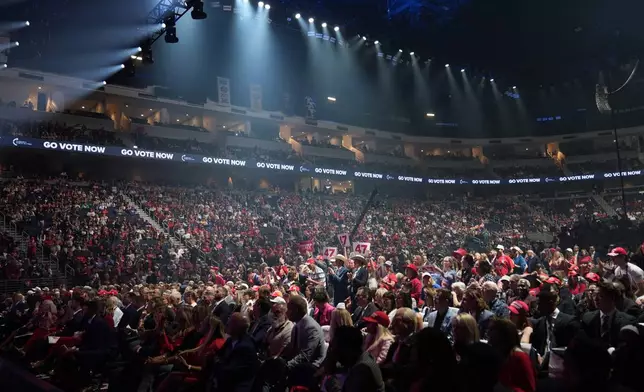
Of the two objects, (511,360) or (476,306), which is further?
(476,306)

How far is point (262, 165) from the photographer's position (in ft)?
114

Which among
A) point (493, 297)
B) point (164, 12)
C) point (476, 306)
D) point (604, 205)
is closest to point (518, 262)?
point (493, 297)

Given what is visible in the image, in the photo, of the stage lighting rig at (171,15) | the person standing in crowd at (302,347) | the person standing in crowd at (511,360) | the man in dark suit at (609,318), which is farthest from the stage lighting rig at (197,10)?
the person standing in crowd at (511,360)

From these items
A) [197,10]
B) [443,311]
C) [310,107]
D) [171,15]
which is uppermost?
[310,107]

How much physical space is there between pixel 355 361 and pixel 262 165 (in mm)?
31574

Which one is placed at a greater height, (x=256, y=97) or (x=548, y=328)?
(x=256, y=97)

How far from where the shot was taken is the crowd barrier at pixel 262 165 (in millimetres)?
25516

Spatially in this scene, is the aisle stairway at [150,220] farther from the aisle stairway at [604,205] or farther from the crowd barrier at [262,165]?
the aisle stairway at [604,205]

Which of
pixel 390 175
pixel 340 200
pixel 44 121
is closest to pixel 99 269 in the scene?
pixel 44 121

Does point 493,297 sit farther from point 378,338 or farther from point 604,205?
point 604,205

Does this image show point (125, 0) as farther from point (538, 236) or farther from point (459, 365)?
point (538, 236)

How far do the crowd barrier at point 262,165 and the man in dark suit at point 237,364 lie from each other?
15.0 meters

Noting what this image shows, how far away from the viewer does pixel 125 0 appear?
27250 millimetres

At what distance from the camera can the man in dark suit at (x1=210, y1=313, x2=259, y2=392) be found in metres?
4.90
